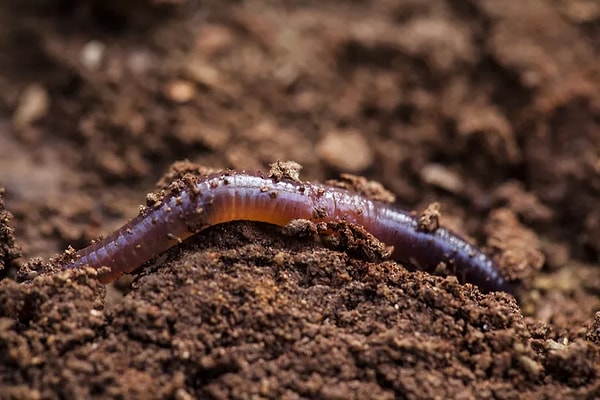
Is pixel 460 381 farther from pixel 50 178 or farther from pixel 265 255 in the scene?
pixel 50 178

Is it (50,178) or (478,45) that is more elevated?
(478,45)

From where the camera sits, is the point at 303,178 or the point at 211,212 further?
the point at 303,178

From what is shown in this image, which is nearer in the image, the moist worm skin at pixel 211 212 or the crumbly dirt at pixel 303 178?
the crumbly dirt at pixel 303 178

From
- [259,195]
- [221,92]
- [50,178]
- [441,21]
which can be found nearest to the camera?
[259,195]

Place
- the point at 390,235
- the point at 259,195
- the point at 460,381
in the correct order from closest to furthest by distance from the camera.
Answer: the point at 460,381
the point at 259,195
the point at 390,235

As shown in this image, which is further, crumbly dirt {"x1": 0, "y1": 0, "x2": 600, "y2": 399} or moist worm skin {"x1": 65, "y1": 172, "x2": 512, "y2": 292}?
moist worm skin {"x1": 65, "y1": 172, "x2": 512, "y2": 292}

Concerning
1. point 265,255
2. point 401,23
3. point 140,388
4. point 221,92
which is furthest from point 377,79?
point 140,388

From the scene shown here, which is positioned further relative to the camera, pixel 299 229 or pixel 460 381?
pixel 299 229

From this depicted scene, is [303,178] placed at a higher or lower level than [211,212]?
higher
